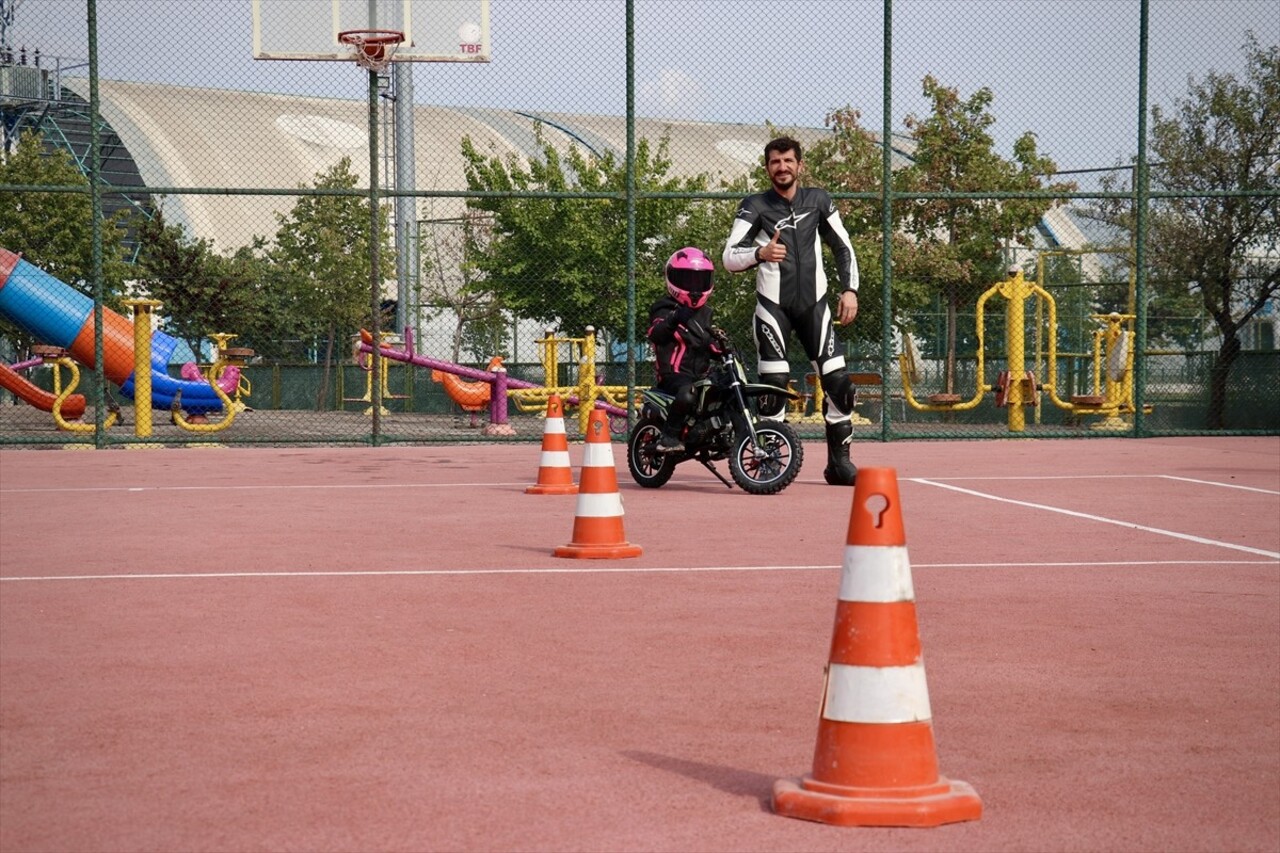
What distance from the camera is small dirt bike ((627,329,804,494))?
35.3ft

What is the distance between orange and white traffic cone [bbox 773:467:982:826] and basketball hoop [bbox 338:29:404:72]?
15099 mm

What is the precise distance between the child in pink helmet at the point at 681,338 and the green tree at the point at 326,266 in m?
22.0

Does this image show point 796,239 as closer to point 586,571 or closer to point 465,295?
point 586,571

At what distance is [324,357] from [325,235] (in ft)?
30.8

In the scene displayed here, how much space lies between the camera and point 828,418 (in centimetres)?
1131

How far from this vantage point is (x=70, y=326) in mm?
23672

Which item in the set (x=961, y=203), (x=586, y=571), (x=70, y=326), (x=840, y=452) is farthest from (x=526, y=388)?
(x=586, y=571)

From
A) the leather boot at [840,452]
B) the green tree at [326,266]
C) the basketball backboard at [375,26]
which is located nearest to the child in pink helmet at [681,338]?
the leather boot at [840,452]

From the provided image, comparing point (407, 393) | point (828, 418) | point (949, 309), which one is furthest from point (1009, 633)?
point (949, 309)

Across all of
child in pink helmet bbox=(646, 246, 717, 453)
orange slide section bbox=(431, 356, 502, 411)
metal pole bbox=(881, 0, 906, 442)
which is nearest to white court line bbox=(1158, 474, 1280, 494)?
child in pink helmet bbox=(646, 246, 717, 453)

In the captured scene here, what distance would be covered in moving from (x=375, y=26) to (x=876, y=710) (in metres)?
16.1

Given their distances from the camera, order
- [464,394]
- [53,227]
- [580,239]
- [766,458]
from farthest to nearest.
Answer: [53,227], [580,239], [464,394], [766,458]

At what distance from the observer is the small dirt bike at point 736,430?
10.8 meters

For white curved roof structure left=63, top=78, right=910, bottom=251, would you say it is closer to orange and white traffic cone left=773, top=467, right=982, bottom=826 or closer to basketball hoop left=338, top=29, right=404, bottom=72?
basketball hoop left=338, top=29, right=404, bottom=72
